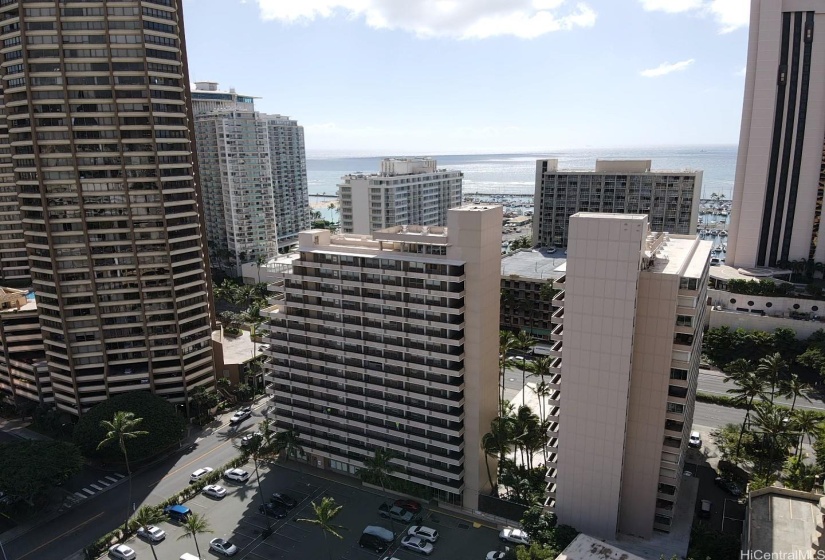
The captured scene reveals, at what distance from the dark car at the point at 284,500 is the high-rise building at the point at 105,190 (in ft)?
95.7

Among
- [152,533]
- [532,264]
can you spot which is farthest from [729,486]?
[532,264]

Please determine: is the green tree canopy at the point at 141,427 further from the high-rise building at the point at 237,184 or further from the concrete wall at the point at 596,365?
the high-rise building at the point at 237,184

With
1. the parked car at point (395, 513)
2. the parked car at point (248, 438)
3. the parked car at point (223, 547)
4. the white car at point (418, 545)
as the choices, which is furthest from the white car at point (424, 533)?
the parked car at point (248, 438)

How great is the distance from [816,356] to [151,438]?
110 metres

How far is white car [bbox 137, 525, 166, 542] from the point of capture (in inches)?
2435

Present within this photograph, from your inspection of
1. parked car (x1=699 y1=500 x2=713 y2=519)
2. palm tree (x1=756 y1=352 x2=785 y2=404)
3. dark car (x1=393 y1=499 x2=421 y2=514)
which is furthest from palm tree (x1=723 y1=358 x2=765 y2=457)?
dark car (x1=393 y1=499 x2=421 y2=514)

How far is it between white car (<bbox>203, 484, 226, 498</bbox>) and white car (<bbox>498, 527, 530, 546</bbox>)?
121 feet

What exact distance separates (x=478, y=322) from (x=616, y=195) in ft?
340

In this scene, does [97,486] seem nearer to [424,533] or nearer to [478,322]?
[424,533]

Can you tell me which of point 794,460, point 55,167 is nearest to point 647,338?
point 794,460

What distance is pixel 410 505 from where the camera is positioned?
6606 centimetres

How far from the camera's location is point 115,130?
76875mm

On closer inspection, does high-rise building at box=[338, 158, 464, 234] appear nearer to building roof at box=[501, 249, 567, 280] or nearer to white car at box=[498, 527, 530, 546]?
building roof at box=[501, 249, 567, 280]

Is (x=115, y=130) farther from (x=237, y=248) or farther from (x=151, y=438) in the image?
(x=237, y=248)
